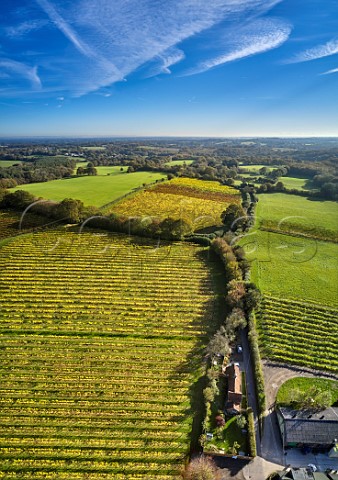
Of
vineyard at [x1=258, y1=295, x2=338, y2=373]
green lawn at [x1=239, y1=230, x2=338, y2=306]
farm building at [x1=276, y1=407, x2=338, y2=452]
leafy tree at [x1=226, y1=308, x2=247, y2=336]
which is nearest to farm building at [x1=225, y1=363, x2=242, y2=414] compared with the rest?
farm building at [x1=276, y1=407, x2=338, y2=452]

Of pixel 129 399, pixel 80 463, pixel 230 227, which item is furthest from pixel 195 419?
pixel 230 227

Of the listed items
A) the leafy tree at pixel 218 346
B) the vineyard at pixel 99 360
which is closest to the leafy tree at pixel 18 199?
the vineyard at pixel 99 360

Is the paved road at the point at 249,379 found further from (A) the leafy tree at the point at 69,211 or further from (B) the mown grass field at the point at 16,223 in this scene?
(B) the mown grass field at the point at 16,223

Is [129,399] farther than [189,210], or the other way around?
[189,210]

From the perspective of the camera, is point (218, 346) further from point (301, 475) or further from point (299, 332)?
point (301, 475)

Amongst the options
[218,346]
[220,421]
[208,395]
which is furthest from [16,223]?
[220,421]

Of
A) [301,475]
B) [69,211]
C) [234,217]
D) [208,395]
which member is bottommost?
[301,475]

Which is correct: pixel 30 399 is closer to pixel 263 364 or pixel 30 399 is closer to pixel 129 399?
pixel 129 399
